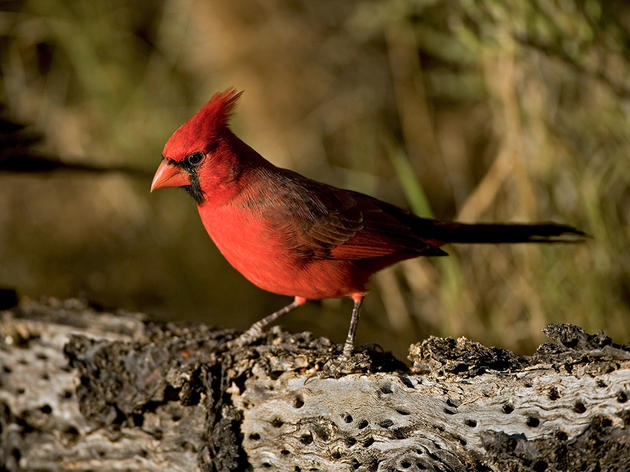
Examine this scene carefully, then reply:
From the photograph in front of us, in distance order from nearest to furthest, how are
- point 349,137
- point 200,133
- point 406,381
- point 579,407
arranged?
1. point 579,407
2. point 406,381
3. point 200,133
4. point 349,137

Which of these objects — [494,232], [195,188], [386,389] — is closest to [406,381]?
[386,389]

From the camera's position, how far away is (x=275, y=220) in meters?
2.38

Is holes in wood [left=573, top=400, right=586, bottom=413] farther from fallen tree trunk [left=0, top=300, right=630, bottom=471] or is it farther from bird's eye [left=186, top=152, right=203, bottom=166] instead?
bird's eye [left=186, top=152, right=203, bottom=166]

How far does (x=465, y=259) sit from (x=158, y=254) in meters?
2.09

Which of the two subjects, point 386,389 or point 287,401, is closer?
point 386,389

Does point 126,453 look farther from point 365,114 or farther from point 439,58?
point 439,58

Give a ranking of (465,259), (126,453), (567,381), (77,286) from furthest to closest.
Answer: (77,286) → (465,259) → (126,453) → (567,381)

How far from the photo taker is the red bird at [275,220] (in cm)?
237

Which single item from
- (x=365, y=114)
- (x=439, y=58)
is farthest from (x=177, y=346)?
(x=439, y=58)

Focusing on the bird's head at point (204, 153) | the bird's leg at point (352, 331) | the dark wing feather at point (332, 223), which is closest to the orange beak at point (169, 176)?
the bird's head at point (204, 153)

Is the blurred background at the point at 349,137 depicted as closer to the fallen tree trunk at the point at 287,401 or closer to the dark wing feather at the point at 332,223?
the dark wing feather at the point at 332,223

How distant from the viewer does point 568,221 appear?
3658mm

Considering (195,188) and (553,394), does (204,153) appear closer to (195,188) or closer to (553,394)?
(195,188)

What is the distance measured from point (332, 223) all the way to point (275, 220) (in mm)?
221
